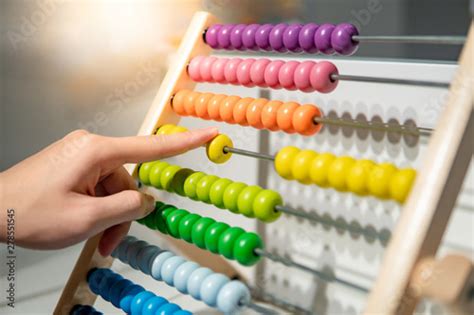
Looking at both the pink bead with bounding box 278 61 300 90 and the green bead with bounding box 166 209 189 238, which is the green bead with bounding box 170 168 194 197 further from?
the pink bead with bounding box 278 61 300 90

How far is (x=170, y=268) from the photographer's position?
2.86 feet

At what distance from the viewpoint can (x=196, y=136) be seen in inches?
34.3

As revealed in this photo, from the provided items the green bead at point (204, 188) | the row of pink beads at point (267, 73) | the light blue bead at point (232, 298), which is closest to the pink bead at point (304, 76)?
the row of pink beads at point (267, 73)

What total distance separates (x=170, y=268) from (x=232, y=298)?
5.6 inches

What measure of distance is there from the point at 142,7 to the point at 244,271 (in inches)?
25.3

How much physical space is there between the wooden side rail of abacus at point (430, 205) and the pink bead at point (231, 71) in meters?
0.43

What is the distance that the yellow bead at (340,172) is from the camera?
72 cm

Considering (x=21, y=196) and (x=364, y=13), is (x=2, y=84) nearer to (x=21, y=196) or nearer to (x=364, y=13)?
(x=21, y=196)

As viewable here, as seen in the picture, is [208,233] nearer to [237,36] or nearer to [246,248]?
[246,248]

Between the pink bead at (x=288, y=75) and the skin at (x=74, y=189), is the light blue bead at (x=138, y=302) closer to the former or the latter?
the skin at (x=74, y=189)

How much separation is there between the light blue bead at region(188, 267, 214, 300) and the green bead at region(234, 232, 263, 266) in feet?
0.22

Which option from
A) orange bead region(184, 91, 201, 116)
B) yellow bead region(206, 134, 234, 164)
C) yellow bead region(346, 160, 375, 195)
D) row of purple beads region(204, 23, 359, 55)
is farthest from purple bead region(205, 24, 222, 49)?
yellow bead region(346, 160, 375, 195)

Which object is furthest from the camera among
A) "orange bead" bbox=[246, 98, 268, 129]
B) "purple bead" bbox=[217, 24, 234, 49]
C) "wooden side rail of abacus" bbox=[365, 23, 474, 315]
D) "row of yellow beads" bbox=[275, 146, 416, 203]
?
"purple bead" bbox=[217, 24, 234, 49]

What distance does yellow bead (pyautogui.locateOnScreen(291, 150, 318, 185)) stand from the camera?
0.77m
